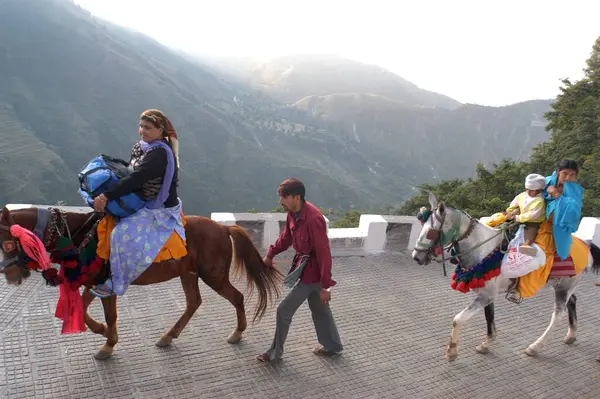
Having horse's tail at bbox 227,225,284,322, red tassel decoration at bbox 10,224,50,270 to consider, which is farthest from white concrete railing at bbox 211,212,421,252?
red tassel decoration at bbox 10,224,50,270

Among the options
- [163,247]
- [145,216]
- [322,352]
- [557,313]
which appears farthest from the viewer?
[557,313]

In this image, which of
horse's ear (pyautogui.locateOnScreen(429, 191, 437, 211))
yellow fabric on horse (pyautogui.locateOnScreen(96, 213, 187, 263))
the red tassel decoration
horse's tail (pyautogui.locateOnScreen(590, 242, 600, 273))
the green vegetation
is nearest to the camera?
the red tassel decoration

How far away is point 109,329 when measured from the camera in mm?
4121

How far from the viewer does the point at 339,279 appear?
634 centimetres

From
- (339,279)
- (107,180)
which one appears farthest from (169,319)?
(339,279)

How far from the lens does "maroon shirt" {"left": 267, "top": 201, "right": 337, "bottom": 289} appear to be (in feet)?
13.4

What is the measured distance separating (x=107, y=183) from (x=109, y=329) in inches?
55.3

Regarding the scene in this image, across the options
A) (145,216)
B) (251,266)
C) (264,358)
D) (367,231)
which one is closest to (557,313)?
(367,231)

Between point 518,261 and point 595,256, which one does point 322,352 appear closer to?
point 518,261

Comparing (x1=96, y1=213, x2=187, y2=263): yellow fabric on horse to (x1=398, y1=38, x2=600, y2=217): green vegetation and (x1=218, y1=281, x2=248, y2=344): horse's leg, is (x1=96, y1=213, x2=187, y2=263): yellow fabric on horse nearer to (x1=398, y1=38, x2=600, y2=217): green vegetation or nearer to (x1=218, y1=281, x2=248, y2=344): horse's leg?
(x1=218, y1=281, x2=248, y2=344): horse's leg

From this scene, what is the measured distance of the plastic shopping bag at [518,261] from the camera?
4.54 metres

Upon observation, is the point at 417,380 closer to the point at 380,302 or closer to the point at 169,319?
the point at 380,302

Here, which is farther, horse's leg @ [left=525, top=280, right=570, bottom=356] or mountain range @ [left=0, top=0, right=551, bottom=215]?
mountain range @ [left=0, top=0, right=551, bottom=215]

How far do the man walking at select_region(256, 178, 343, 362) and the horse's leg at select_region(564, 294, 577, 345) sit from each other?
9.15ft
